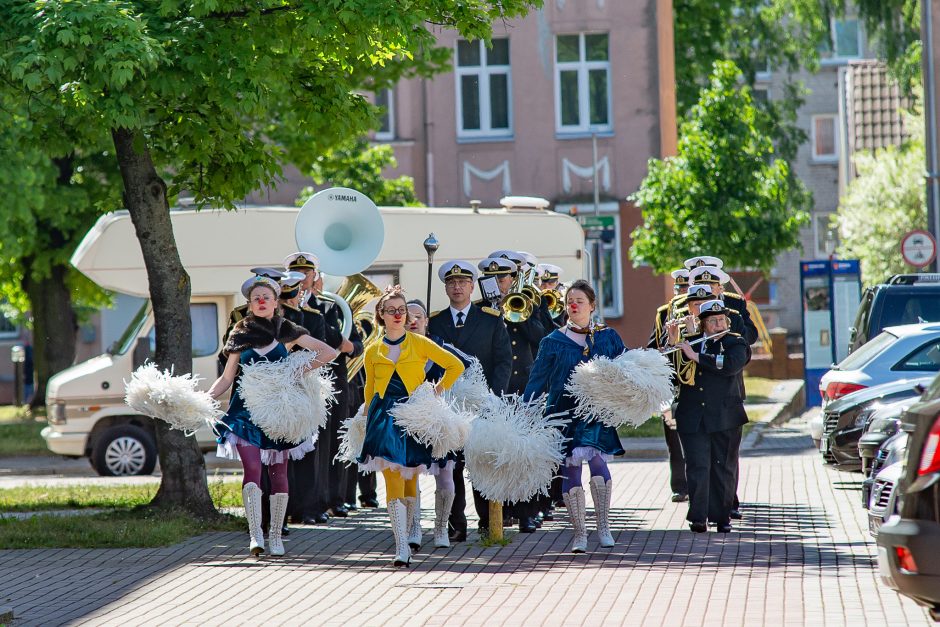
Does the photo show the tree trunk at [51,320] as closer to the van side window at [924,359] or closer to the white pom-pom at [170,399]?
the van side window at [924,359]

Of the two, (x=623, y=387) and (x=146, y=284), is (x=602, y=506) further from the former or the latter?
(x=146, y=284)

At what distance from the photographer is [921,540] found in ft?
19.8

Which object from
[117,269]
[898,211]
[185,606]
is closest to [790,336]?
[898,211]

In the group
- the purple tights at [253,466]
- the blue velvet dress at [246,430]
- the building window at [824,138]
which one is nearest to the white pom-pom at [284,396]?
the blue velvet dress at [246,430]

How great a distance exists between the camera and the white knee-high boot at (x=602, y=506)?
414 inches

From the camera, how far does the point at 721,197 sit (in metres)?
25.9

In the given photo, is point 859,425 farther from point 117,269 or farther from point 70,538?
point 117,269

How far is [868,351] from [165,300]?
Answer: 6.35m

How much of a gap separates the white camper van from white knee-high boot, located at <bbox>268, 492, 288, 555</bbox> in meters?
7.90

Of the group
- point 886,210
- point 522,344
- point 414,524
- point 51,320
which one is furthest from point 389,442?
point 886,210

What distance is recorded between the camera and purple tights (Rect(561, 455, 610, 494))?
10477mm

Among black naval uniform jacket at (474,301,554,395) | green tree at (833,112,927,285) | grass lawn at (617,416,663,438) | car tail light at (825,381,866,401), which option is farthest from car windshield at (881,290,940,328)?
green tree at (833,112,927,285)

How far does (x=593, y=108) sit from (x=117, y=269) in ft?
45.4

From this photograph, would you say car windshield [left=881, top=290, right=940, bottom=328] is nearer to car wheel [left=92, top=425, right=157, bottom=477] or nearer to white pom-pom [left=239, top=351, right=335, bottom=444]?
white pom-pom [left=239, top=351, right=335, bottom=444]
